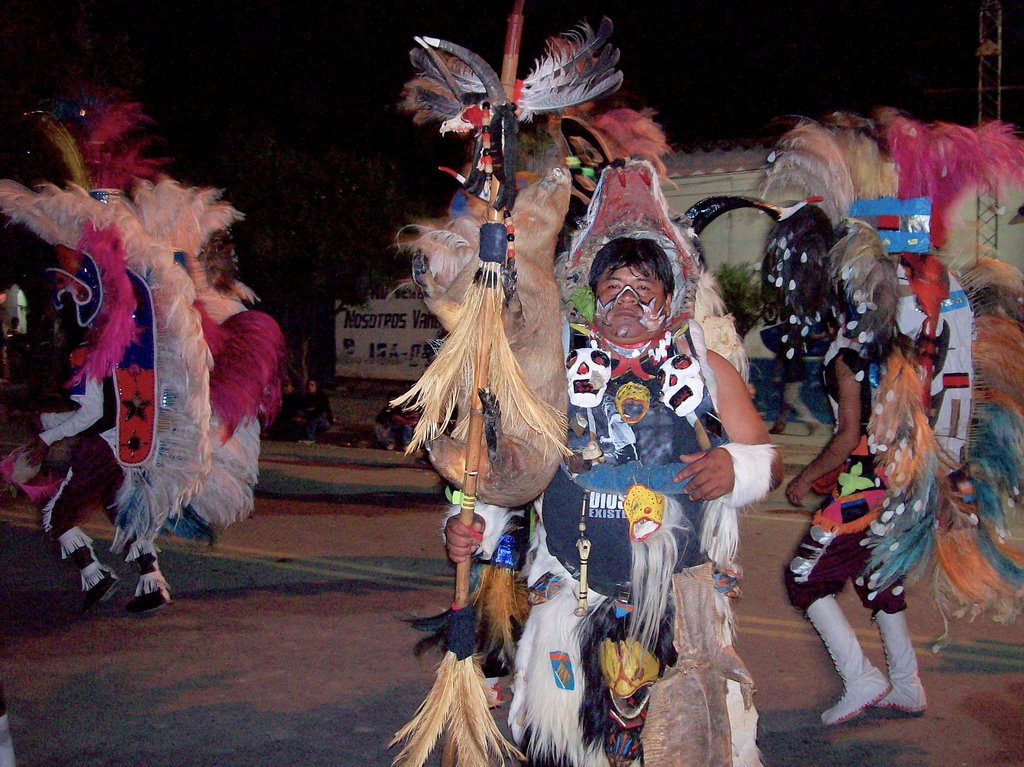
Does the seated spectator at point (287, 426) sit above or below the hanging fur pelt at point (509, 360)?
below

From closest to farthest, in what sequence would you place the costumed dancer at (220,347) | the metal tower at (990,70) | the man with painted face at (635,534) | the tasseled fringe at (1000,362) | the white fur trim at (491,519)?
the man with painted face at (635,534)
the white fur trim at (491,519)
the tasseled fringe at (1000,362)
the costumed dancer at (220,347)
the metal tower at (990,70)

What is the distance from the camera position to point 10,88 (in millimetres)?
18531

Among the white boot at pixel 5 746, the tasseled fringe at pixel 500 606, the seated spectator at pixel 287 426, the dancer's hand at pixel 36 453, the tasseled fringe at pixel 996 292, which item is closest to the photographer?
the white boot at pixel 5 746

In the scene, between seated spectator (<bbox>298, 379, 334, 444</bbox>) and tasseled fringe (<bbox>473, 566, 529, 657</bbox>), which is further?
seated spectator (<bbox>298, 379, 334, 444</bbox>)

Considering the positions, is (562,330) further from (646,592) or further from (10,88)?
(10,88)

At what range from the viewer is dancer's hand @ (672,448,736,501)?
2.81 meters

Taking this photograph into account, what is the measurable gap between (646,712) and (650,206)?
150 centimetres

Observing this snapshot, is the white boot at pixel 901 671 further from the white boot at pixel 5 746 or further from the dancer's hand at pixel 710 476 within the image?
the white boot at pixel 5 746

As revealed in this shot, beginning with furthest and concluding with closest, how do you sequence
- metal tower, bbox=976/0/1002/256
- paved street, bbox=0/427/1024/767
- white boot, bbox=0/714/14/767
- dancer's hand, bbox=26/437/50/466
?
metal tower, bbox=976/0/1002/256 < dancer's hand, bbox=26/437/50/466 < paved street, bbox=0/427/1024/767 < white boot, bbox=0/714/14/767

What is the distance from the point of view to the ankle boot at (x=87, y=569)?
20.0ft

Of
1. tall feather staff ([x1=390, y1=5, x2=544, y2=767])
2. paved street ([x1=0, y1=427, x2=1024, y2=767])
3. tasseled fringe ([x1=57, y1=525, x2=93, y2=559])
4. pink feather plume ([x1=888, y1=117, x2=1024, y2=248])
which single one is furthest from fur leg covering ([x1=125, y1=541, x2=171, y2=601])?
pink feather plume ([x1=888, y1=117, x2=1024, y2=248])

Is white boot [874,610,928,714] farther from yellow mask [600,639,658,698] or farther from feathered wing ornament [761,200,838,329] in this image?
yellow mask [600,639,658,698]

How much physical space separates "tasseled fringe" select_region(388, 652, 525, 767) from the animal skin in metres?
0.53

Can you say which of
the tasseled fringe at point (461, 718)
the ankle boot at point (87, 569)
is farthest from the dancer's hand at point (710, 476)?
the ankle boot at point (87, 569)
